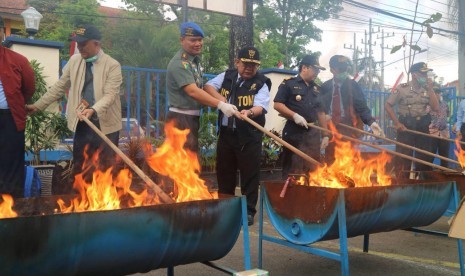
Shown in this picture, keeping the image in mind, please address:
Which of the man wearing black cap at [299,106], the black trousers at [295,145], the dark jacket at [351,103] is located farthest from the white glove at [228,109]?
the dark jacket at [351,103]

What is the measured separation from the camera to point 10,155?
4.00 m

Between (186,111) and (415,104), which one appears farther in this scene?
(415,104)

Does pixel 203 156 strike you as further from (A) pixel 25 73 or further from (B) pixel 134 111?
(A) pixel 25 73

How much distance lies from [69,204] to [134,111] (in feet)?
16.4

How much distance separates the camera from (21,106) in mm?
4016

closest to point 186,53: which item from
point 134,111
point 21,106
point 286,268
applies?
point 21,106

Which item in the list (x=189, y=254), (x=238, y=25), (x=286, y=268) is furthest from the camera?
(x=238, y=25)

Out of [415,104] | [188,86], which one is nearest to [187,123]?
[188,86]

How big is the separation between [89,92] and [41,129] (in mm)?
2663

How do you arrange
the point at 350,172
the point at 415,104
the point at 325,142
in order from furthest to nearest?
the point at 415,104
the point at 325,142
the point at 350,172

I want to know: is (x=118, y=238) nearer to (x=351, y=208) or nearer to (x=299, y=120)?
(x=351, y=208)

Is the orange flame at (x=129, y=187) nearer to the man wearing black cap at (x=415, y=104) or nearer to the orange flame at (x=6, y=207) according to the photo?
the orange flame at (x=6, y=207)

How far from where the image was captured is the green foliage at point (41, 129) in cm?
628

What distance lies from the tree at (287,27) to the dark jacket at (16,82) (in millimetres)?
25945
